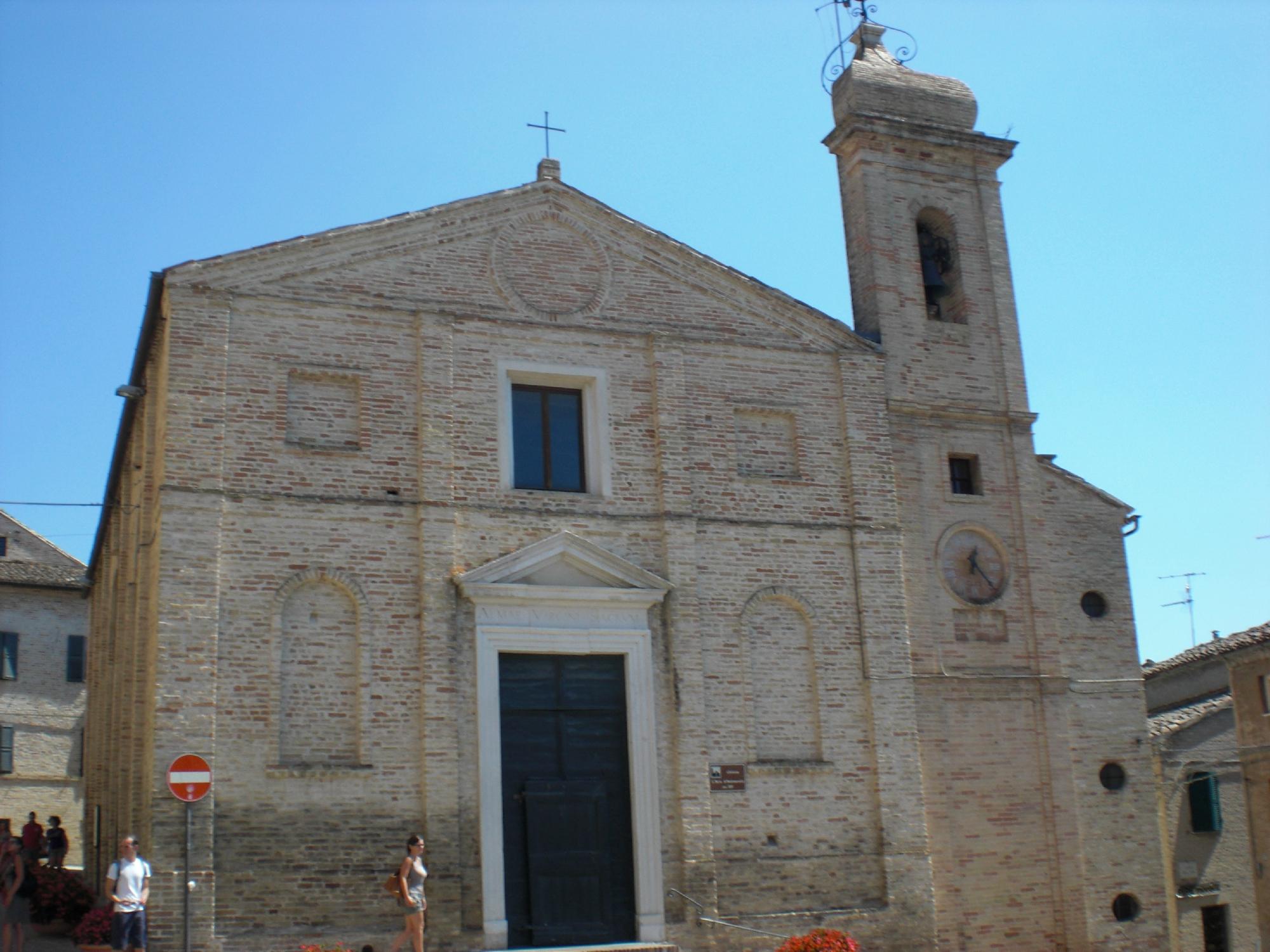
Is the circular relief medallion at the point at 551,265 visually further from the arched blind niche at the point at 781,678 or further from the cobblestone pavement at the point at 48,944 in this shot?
the cobblestone pavement at the point at 48,944

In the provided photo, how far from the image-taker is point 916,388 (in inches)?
750

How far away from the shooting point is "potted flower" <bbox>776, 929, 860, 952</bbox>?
48.2ft

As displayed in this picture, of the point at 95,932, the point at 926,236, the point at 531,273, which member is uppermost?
the point at 926,236

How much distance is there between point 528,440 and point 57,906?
7877 mm

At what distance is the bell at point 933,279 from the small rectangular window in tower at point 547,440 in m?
5.69

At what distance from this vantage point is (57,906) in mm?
17125

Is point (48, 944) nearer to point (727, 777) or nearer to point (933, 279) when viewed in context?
point (727, 777)

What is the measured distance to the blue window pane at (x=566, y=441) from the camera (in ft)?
56.2

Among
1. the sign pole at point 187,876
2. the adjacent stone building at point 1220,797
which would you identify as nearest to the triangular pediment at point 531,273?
the sign pole at point 187,876

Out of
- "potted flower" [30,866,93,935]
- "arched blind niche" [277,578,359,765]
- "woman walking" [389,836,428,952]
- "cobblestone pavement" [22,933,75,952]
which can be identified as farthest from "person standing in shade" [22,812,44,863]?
"woman walking" [389,836,428,952]

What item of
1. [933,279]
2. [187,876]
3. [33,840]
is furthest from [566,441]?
[33,840]

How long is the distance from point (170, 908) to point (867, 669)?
8.31 m

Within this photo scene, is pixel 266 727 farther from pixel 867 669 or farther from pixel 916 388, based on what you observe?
pixel 916 388

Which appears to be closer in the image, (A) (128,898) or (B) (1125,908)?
(A) (128,898)
